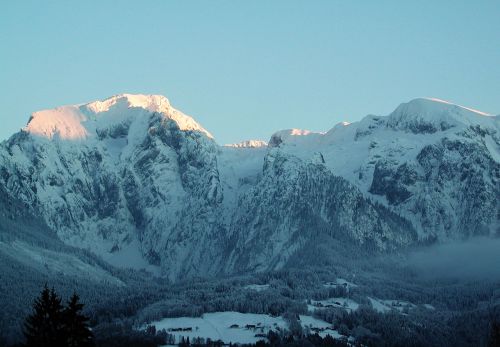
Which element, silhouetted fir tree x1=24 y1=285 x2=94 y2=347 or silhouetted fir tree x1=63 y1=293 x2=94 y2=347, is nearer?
silhouetted fir tree x1=24 y1=285 x2=94 y2=347

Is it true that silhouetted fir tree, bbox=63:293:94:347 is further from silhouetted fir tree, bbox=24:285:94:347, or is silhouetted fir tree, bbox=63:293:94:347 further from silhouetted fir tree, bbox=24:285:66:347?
silhouetted fir tree, bbox=24:285:66:347

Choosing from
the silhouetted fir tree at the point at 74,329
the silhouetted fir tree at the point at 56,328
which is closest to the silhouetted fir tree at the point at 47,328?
the silhouetted fir tree at the point at 56,328

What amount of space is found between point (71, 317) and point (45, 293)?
502 centimetres

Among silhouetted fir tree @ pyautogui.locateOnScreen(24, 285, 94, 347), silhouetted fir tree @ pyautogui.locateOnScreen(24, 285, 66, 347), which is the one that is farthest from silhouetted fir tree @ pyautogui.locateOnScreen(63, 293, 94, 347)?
silhouetted fir tree @ pyautogui.locateOnScreen(24, 285, 66, 347)

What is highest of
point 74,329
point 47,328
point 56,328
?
point 47,328

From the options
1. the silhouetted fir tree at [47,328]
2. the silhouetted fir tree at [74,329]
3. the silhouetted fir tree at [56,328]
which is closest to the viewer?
the silhouetted fir tree at [47,328]

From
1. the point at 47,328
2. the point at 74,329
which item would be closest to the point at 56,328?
the point at 47,328

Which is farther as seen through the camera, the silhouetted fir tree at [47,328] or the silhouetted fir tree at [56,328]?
the silhouetted fir tree at [56,328]

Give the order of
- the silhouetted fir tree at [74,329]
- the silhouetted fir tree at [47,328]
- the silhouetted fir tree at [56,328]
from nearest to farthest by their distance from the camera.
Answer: the silhouetted fir tree at [47,328] < the silhouetted fir tree at [56,328] < the silhouetted fir tree at [74,329]

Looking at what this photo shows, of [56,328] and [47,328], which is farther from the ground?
[47,328]

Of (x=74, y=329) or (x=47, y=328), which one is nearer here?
(x=47, y=328)

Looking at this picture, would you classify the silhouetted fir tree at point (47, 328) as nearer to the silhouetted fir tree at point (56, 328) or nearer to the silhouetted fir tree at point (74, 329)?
the silhouetted fir tree at point (56, 328)

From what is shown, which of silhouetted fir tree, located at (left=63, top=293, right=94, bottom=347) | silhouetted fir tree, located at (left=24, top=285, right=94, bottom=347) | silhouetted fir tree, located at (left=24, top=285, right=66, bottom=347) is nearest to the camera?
silhouetted fir tree, located at (left=24, top=285, right=66, bottom=347)

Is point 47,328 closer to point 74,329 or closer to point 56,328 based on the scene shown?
point 56,328
